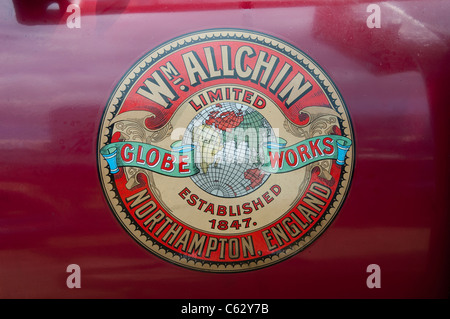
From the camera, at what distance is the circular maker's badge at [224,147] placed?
1490 mm

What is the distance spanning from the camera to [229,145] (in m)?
1.48

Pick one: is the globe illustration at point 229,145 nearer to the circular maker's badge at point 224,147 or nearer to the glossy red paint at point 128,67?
the circular maker's badge at point 224,147

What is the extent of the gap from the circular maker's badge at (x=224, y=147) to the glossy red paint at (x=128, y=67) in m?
0.06

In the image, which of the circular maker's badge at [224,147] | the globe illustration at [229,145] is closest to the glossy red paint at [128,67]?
the circular maker's badge at [224,147]

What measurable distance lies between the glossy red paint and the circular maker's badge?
55mm

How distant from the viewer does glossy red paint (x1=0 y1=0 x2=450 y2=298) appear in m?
1.49

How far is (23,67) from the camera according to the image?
59.2 inches

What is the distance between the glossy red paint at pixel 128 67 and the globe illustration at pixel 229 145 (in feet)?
1.09

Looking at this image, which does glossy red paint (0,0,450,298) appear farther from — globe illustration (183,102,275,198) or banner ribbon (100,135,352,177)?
globe illustration (183,102,275,198)

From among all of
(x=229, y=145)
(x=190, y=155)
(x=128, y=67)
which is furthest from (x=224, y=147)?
(x=128, y=67)

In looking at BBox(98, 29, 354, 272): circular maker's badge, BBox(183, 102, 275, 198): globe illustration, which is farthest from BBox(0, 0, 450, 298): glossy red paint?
BBox(183, 102, 275, 198): globe illustration

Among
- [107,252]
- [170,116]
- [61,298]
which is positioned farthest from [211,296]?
[170,116]

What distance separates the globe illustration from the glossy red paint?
13.0 inches

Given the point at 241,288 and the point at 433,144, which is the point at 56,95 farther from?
the point at 433,144
